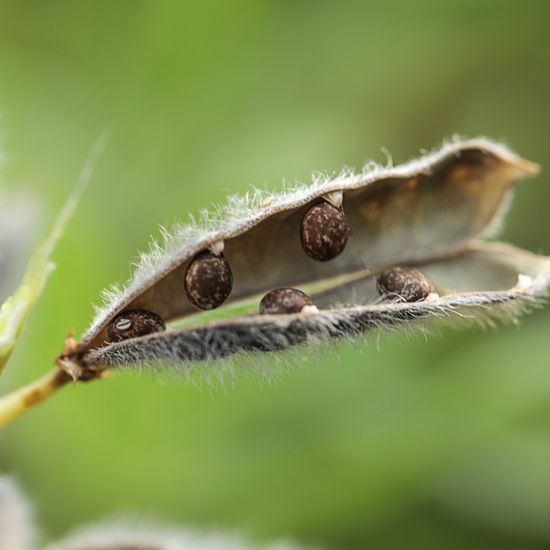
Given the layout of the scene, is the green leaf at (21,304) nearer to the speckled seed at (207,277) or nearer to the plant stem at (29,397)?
the plant stem at (29,397)

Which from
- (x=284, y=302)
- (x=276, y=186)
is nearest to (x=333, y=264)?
(x=284, y=302)

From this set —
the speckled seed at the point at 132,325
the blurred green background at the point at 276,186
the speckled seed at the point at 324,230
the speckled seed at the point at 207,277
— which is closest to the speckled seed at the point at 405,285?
the speckled seed at the point at 324,230

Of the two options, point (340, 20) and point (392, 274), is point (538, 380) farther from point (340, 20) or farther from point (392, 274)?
point (340, 20)

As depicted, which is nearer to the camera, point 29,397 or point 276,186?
point 29,397

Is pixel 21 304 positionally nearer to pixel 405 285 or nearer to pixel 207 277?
pixel 207 277

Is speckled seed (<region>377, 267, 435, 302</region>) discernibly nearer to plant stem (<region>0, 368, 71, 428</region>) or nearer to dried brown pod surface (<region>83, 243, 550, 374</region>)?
dried brown pod surface (<region>83, 243, 550, 374</region>)

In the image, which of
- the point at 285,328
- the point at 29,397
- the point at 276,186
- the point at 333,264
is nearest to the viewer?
the point at 285,328

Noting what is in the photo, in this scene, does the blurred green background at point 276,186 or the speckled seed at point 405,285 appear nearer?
the speckled seed at point 405,285
